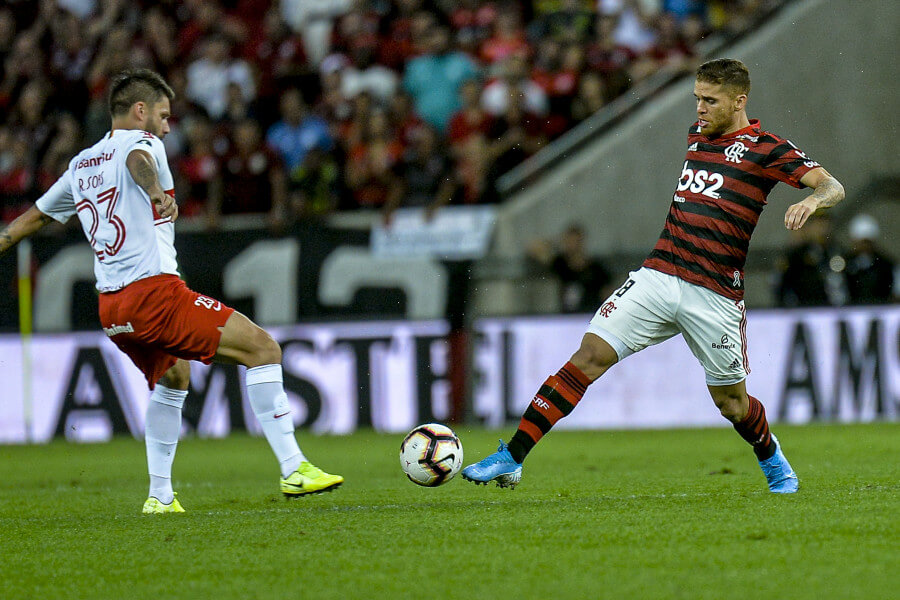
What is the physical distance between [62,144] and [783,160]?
12938 millimetres

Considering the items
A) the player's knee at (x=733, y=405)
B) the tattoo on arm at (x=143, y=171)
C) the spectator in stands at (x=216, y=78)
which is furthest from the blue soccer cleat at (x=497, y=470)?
the spectator in stands at (x=216, y=78)

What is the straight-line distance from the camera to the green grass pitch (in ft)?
13.6

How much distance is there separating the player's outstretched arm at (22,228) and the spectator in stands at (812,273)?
8.43 metres

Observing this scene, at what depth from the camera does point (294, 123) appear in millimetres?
16516

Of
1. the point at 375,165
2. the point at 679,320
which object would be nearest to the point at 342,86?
the point at 375,165

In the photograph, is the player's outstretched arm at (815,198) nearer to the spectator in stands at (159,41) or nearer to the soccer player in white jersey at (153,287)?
the soccer player in white jersey at (153,287)

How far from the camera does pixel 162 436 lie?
22.2 ft

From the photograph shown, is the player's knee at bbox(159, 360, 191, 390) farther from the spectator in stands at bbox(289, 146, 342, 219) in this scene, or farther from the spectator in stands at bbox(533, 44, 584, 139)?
the spectator in stands at bbox(533, 44, 584, 139)

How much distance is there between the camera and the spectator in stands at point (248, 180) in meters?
16.3

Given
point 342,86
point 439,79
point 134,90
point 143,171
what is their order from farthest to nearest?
1. point 342,86
2. point 439,79
3. point 134,90
4. point 143,171

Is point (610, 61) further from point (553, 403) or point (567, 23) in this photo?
point (553, 403)

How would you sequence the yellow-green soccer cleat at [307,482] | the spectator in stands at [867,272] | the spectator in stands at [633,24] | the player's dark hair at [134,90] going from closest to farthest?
the yellow-green soccer cleat at [307,482]
the player's dark hair at [134,90]
the spectator in stands at [867,272]
the spectator in stands at [633,24]

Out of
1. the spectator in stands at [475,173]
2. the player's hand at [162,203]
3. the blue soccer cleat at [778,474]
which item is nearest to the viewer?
the player's hand at [162,203]

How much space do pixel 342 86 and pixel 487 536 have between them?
1233 cm
